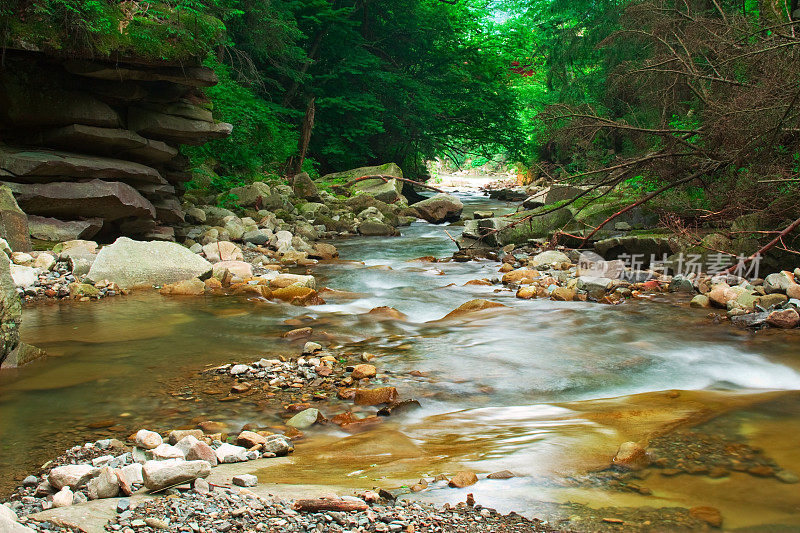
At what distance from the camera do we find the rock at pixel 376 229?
1451 centimetres

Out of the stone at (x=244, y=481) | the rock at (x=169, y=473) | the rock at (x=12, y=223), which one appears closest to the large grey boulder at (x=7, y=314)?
the rock at (x=169, y=473)

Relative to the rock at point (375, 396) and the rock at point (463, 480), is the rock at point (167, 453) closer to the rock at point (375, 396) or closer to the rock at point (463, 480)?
the rock at point (463, 480)

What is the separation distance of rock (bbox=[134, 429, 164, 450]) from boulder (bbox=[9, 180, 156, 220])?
22.6 feet

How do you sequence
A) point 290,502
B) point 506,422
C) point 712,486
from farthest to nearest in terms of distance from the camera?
point 506,422, point 712,486, point 290,502

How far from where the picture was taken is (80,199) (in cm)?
917

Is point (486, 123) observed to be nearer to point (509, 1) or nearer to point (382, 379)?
point (509, 1)

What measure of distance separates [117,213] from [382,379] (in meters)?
6.68

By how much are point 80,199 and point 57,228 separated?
0.52 metres

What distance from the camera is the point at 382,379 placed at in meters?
4.81

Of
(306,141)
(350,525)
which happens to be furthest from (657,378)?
(306,141)

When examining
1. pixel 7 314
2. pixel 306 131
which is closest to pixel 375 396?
pixel 7 314

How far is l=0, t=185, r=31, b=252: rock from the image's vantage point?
8.12 meters

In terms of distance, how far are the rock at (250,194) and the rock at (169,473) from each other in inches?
458

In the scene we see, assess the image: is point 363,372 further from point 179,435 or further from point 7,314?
point 7,314
